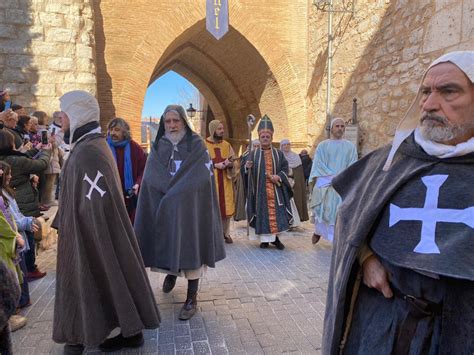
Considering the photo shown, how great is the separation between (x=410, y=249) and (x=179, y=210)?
2.27 m

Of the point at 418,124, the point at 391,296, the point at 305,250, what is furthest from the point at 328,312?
the point at 305,250

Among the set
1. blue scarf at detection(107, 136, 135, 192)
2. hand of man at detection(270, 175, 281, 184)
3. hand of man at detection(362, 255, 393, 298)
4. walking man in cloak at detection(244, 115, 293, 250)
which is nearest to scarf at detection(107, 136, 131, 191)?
blue scarf at detection(107, 136, 135, 192)

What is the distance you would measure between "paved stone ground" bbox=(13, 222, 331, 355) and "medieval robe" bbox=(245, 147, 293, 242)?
2.17 feet

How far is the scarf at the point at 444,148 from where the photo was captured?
56.1 inches

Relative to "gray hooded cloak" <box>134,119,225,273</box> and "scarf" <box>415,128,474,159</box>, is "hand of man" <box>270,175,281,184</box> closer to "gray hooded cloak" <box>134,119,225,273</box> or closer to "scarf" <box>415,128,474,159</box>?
"gray hooded cloak" <box>134,119,225,273</box>

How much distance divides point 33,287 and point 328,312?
3719 millimetres

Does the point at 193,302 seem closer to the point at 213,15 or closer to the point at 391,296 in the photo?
the point at 391,296

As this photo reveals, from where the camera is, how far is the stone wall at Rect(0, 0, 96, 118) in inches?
340

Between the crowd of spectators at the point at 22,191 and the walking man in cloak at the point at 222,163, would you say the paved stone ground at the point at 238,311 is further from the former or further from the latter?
the walking man in cloak at the point at 222,163

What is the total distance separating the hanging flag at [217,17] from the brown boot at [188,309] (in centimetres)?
904

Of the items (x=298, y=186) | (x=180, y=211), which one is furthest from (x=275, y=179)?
(x=180, y=211)

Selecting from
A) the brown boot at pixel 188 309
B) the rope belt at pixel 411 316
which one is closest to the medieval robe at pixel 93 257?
the brown boot at pixel 188 309

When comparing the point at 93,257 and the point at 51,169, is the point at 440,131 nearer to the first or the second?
the point at 93,257

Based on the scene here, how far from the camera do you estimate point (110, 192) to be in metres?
2.62
